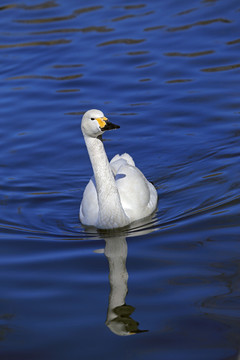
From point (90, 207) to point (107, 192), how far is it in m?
0.40

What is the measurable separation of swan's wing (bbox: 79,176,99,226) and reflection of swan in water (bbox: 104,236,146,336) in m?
0.53

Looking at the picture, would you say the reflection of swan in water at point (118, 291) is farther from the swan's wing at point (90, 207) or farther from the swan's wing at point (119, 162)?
the swan's wing at point (119, 162)

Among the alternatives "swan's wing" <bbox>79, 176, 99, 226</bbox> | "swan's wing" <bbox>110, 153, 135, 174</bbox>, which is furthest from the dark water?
"swan's wing" <bbox>110, 153, 135, 174</bbox>

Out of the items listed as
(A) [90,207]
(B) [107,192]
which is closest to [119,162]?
(A) [90,207]

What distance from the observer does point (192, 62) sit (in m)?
14.5

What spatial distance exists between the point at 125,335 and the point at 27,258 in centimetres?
200

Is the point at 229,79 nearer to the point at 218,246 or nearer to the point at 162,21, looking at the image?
the point at 162,21

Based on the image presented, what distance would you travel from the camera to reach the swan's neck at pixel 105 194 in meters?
8.23

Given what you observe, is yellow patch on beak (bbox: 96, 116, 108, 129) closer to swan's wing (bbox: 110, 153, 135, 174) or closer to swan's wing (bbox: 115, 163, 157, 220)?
swan's wing (bbox: 115, 163, 157, 220)

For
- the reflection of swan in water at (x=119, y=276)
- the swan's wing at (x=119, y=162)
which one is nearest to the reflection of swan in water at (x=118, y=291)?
the reflection of swan in water at (x=119, y=276)

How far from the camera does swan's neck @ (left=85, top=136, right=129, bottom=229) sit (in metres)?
8.23

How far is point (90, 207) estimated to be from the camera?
28.2ft

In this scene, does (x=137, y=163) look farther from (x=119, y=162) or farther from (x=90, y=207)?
(x=90, y=207)

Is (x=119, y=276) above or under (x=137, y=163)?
under
